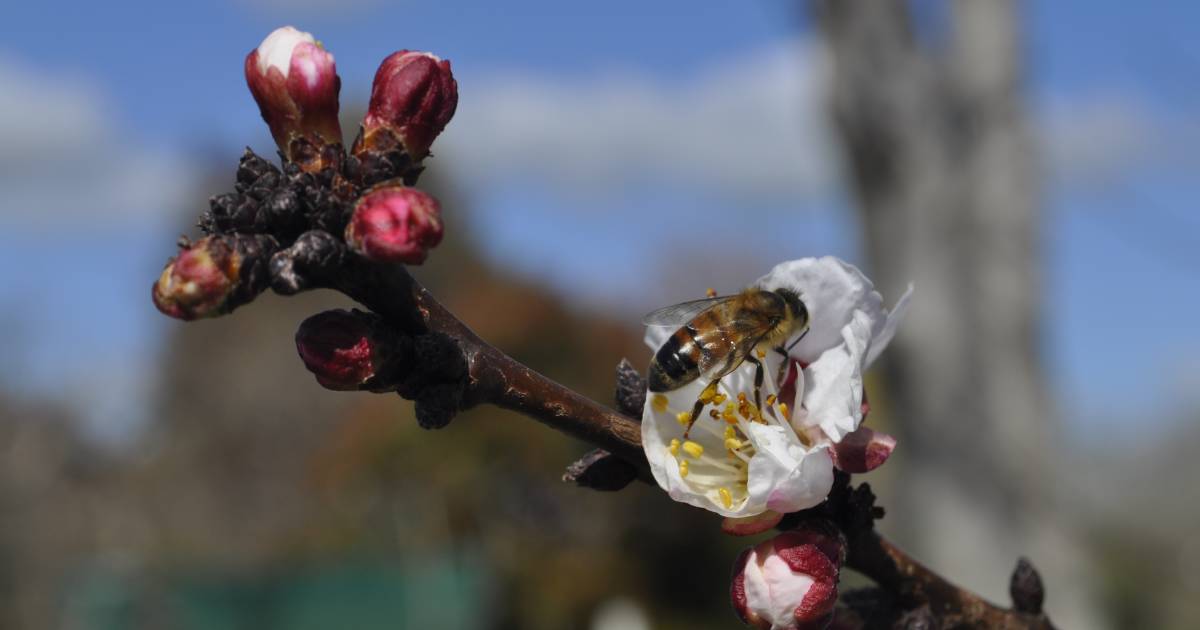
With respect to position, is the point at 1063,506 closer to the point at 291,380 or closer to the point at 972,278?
the point at 972,278

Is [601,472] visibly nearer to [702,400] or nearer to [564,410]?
[564,410]

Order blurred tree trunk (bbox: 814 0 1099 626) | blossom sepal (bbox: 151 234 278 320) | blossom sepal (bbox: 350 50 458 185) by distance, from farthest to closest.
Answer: blurred tree trunk (bbox: 814 0 1099 626)
blossom sepal (bbox: 350 50 458 185)
blossom sepal (bbox: 151 234 278 320)

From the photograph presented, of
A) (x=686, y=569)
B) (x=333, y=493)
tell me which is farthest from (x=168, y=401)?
(x=686, y=569)

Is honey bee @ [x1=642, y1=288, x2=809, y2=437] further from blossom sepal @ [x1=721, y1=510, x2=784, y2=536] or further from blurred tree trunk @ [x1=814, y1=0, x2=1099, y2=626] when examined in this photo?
blurred tree trunk @ [x1=814, y1=0, x2=1099, y2=626]

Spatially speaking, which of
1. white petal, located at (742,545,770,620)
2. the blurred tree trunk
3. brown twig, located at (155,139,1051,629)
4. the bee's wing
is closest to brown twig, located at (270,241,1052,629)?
brown twig, located at (155,139,1051,629)

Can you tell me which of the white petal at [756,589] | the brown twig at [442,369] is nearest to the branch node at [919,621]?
the brown twig at [442,369]

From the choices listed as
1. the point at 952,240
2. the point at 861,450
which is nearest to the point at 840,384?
the point at 861,450

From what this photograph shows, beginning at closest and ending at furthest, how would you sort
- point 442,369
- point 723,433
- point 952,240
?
point 442,369 → point 723,433 → point 952,240
